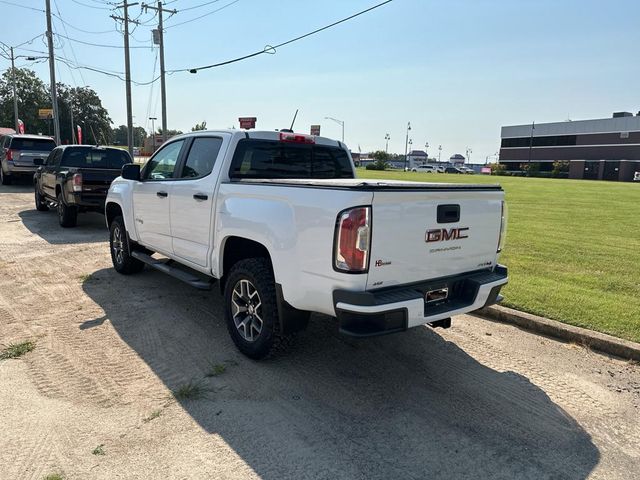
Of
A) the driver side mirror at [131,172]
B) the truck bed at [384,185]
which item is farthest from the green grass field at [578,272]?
the driver side mirror at [131,172]

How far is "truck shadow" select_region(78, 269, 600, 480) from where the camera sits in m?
2.88

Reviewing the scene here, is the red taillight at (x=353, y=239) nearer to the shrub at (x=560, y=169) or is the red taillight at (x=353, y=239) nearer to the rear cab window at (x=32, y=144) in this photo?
the rear cab window at (x=32, y=144)

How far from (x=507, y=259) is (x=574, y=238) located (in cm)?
320

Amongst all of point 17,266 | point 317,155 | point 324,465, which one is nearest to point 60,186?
point 17,266

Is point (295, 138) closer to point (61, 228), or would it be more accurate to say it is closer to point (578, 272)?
point (578, 272)

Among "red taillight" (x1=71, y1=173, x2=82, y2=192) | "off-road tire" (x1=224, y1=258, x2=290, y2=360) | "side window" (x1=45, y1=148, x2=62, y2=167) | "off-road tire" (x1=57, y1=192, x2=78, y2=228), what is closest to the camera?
"off-road tire" (x1=224, y1=258, x2=290, y2=360)

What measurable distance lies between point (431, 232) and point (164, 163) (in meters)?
3.62

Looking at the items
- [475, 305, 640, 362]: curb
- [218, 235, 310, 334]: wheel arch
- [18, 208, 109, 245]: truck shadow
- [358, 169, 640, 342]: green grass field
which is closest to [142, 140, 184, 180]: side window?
[218, 235, 310, 334]: wheel arch

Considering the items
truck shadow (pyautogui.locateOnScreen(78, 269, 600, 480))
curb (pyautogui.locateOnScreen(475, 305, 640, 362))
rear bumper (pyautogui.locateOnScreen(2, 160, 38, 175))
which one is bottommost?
truck shadow (pyautogui.locateOnScreen(78, 269, 600, 480))

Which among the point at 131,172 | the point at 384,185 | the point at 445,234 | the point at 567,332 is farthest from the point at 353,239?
the point at 131,172

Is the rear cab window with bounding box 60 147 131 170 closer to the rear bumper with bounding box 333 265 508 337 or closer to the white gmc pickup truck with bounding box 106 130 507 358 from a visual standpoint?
the white gmc pickup truck with bounding box 106 130 507 358

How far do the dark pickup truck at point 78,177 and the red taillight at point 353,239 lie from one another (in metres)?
8.74

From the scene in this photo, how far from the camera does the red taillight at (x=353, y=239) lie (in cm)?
312

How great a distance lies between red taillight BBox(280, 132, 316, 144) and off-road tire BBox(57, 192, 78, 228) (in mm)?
7648
